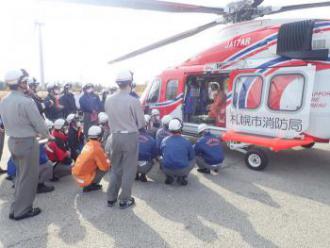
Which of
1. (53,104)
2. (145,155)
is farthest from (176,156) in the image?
(53,104)

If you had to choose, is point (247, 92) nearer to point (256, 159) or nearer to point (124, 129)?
point (256, 159)

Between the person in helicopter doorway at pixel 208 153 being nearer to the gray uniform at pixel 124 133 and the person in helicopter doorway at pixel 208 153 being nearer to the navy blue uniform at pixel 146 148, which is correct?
the navy blue uniform at pixel 146 148

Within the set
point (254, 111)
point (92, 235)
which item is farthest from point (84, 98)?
point (92, 235)

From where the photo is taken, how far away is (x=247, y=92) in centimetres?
619

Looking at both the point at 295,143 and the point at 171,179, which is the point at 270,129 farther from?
the point at 171,179

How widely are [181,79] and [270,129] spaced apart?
2892mm

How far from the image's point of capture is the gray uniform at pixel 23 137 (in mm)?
3465

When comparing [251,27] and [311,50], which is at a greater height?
[251,27]

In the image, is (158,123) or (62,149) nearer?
(62,149)

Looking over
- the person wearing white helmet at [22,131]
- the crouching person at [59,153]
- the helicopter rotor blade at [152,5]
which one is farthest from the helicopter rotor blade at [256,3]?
the person wearing white helmet at [22,131]

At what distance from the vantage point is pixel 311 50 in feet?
16.9

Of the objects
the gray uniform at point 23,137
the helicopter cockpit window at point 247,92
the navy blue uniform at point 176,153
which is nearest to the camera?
the gray uniform at point 23,137

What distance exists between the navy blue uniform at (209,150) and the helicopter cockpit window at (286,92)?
4.84ft

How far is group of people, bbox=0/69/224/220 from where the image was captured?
353 centimetres
